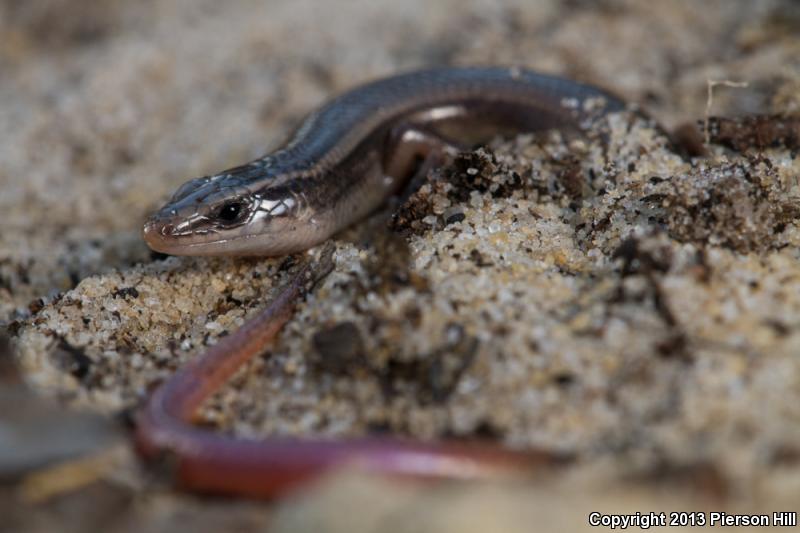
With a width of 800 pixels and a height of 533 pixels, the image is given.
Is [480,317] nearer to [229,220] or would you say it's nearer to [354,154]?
[229,220]

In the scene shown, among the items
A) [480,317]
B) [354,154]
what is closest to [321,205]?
[354,154]

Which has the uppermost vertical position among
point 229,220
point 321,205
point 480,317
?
point 321,205

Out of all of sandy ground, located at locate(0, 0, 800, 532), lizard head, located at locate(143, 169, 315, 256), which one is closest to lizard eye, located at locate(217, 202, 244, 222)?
lizard head, located at locate(143, 169, 315, 256)

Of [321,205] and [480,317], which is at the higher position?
[321,205]

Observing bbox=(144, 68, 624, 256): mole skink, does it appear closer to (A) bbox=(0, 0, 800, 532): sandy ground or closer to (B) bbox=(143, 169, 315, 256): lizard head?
(B) bbox=(143, 169, 315, 256): lizard head

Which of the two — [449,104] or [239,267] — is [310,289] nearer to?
[239,267]

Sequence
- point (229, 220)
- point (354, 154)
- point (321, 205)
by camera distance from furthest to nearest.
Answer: point (354, 154) < point (321, 205) < point (229, 220)

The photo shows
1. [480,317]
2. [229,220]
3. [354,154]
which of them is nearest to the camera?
[480,317]
